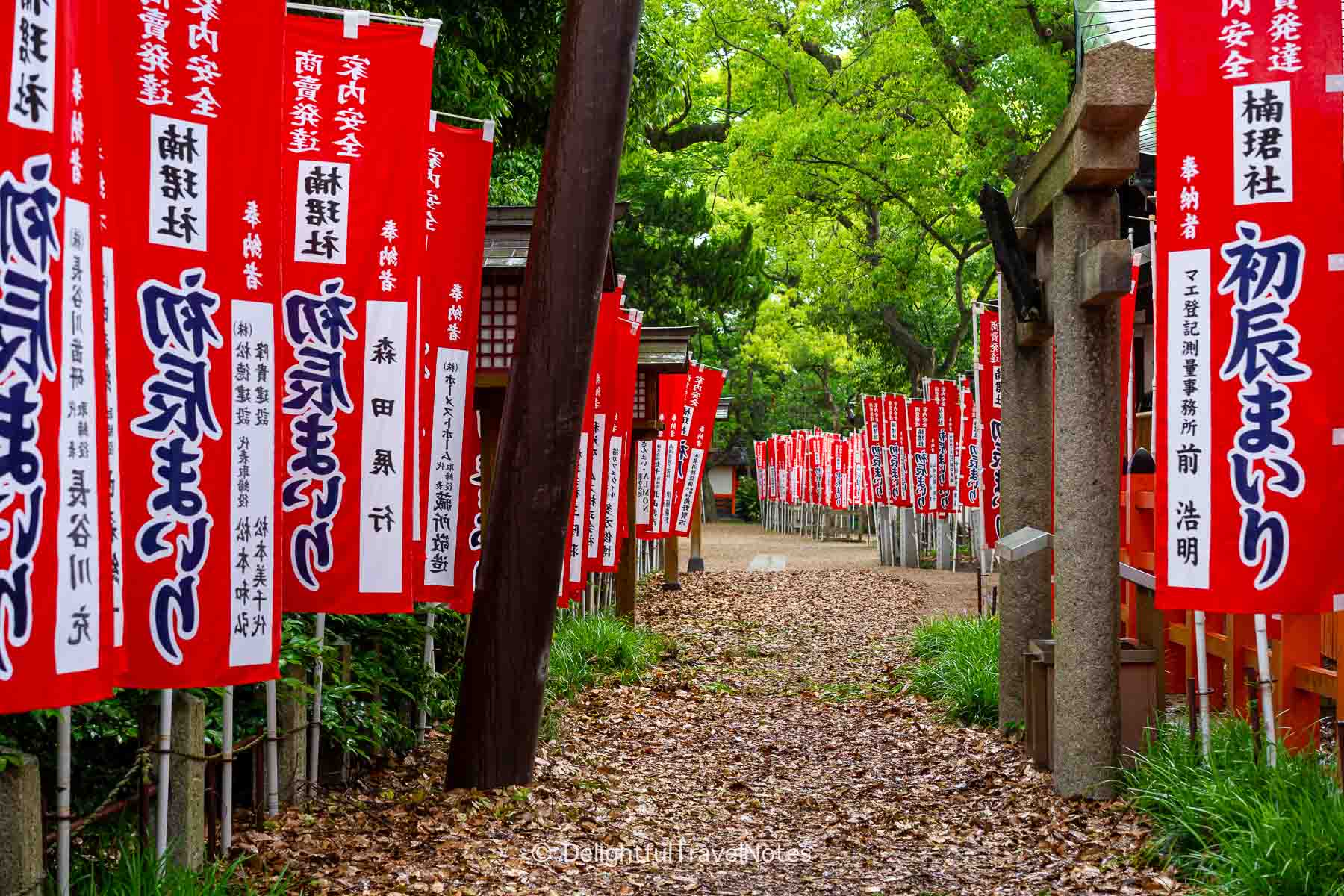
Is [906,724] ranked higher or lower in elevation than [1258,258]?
lower

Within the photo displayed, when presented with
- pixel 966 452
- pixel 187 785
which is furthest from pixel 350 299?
pixel 966 452

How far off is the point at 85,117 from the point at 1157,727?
5801mm

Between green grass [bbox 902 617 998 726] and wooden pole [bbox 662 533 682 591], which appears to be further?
wooden pole [bbox 662 533 682 591]

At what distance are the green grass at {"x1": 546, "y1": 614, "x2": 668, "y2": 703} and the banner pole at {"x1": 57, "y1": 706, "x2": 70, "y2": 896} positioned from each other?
603cm

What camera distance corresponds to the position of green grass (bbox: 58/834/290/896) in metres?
4.18

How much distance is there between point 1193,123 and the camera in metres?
5.27

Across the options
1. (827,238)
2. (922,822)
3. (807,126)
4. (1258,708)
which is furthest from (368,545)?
(827,238)

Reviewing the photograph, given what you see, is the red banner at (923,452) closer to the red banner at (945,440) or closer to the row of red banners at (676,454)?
the red banner at (945,440)

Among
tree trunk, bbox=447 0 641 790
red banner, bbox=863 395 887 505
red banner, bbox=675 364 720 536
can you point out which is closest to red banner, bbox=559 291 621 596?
tree trunk, bbox=447 0 641 790

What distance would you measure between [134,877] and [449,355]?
12.5ft

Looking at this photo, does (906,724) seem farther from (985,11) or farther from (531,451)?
(985,11)

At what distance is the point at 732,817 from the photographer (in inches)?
279

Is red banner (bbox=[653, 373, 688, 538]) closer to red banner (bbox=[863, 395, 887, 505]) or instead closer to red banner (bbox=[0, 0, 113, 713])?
red banner (bbox=[863, 395, 887, 505])

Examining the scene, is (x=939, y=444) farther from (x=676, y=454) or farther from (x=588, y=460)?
(x=588, y=460)
